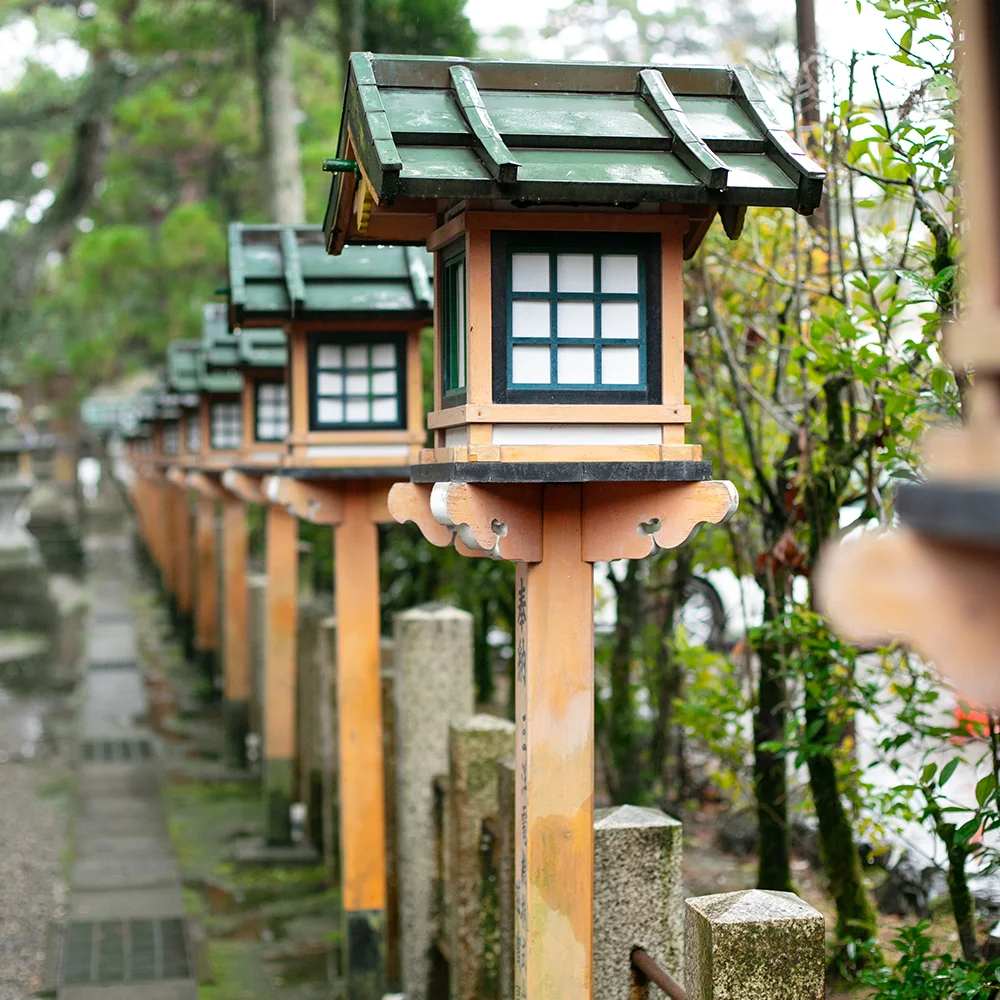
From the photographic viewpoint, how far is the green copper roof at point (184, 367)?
587 inches

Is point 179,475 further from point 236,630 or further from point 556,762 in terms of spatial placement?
point 556,762

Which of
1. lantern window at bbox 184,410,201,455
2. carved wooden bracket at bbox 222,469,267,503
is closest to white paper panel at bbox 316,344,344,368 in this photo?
carved wooden bracket at bbox 222,469,267,503

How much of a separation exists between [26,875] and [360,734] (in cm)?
350

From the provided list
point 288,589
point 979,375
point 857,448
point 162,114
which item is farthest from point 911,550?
point 162,114

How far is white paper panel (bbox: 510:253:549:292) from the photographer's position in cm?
406

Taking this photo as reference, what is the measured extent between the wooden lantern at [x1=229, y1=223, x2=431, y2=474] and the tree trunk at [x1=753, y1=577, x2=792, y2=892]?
7.12 ft

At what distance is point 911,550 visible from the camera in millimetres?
1534

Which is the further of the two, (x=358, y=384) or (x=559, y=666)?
(x=358, y=384)

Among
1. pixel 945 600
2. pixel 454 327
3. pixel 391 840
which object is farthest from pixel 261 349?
pixel 945 600

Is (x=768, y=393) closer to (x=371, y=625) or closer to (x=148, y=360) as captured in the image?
(x=371, y=625)

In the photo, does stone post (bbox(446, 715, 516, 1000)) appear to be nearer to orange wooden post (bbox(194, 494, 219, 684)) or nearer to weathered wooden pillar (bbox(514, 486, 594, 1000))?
weathered wooden pillar (bbox(514, 486, 594, 1000))

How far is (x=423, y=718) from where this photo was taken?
258 inches

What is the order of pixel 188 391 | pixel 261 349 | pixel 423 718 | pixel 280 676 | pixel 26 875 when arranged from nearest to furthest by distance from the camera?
pixel 423 718
pixel 26 875
pixel 280 676
pixel 261 349
pixel 188 391

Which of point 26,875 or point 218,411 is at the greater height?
point 218,411
